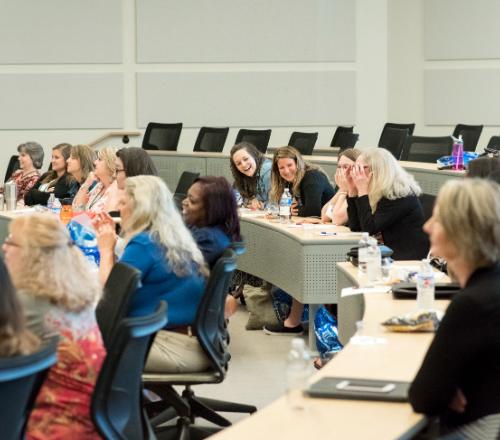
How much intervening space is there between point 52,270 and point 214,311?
150 cm

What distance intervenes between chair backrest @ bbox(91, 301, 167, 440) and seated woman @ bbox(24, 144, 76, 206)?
Answer: 18.9ft

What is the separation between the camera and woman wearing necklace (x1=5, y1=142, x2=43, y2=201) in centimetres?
1010

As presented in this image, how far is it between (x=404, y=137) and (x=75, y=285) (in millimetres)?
6961

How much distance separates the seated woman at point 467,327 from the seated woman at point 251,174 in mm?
5280

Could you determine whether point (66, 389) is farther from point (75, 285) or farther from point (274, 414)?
point (274, 414)

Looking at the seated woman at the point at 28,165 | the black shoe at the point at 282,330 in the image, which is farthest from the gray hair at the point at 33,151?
the black shoe at the point at 282,330

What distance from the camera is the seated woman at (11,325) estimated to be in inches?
103

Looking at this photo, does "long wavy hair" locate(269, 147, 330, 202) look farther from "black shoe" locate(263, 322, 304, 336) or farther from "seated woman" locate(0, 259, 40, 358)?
"seated woman" locate(0, 259, 40, 358)

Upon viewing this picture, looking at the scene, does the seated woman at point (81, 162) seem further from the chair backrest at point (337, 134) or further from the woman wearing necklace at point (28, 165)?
the chair backrest at point (337, 134)

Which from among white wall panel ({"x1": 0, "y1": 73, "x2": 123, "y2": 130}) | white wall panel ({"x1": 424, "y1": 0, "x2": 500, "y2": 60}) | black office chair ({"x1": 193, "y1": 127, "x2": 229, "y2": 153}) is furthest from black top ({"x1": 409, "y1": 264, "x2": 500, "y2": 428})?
white wall panel ({"x1": 424, "y1": 0, "x2": 500, "y2": 60})

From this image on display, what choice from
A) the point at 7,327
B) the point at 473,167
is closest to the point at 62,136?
the point at 473,167

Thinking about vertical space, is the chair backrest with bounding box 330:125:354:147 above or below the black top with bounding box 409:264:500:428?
above

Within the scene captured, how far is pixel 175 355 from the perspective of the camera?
4.45 meters

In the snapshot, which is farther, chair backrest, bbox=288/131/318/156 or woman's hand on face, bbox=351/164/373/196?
chair backrest, bbox=288/131/318/156
